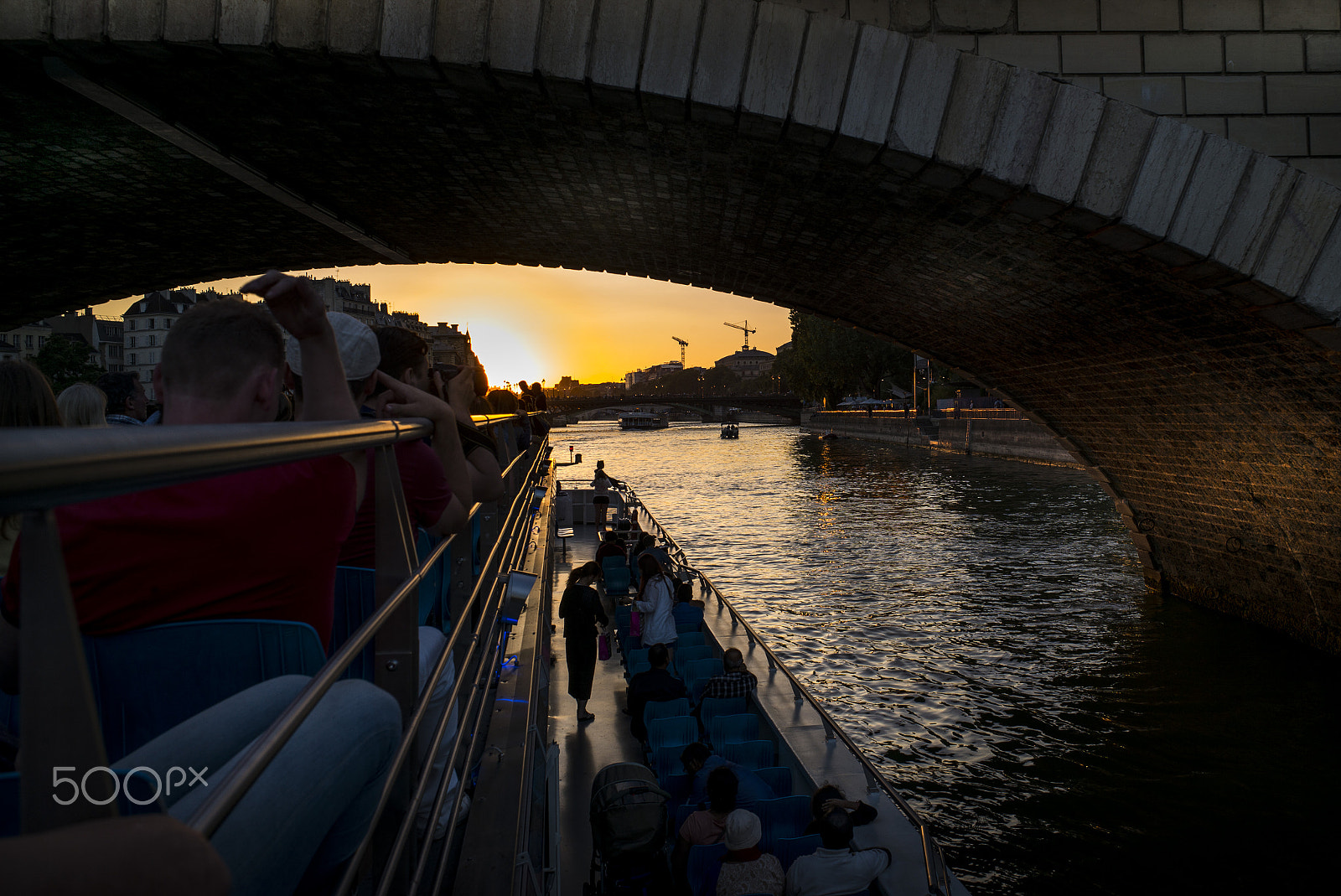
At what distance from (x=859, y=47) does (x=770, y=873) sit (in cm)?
518

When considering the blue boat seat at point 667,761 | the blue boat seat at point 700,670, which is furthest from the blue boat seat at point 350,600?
the blue boat seat at point 700,670

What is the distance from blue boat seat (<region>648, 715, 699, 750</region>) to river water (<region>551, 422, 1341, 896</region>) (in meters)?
2.54

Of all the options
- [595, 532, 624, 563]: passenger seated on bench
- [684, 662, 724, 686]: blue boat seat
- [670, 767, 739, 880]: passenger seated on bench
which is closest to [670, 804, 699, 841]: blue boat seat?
[670, 767, 739, 880]: passenger seated on bench

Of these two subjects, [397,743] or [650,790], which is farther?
[650,790]

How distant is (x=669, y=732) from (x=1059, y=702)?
612cm

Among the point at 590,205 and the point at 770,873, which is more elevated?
the point at 590,205

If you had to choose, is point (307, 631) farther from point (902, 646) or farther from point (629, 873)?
point (902, 646)

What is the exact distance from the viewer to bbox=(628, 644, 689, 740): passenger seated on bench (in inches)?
Result: 311

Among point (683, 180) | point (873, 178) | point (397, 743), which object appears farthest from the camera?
point (683, 180)

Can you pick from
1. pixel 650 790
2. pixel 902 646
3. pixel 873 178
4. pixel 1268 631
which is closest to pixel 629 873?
pixel 650 790

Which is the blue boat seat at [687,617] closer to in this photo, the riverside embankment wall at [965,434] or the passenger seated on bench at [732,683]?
the passenger seated on bench at [732,683]

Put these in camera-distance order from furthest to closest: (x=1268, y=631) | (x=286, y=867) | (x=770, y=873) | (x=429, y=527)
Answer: (x=1268, y=631), (x=770, y=873), (x=429, y=527), (x=286, y=867)

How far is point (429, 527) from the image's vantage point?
2.49 m

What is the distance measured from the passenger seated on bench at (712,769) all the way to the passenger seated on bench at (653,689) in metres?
1.63
